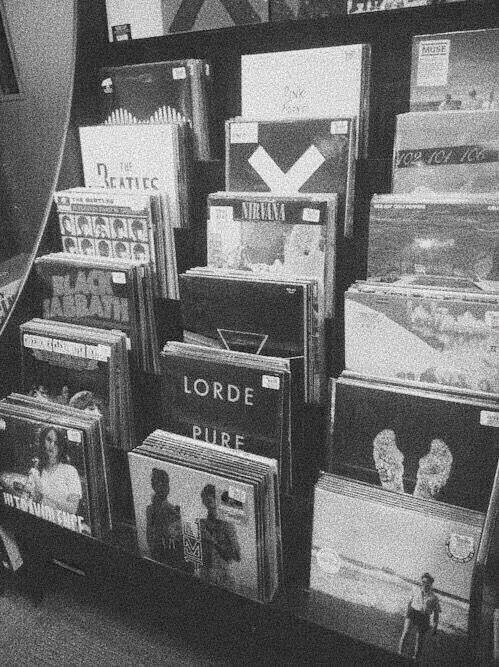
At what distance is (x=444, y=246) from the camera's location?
1.17 m

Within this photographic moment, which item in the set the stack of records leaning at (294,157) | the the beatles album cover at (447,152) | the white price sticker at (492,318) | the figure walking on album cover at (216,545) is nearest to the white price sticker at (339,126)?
the stack of records leaning at (294,157)

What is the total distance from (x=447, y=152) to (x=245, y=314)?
1.86 feet

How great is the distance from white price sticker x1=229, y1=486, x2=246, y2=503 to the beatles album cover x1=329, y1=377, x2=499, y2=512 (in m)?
0.23

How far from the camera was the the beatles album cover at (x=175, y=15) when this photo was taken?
1383mm

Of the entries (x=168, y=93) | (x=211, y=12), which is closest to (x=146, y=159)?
(x=168, y=93)

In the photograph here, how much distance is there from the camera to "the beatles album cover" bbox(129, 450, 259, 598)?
1.28 m

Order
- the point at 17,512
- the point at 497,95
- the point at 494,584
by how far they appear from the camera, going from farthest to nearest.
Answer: the point at 17,512 < the point at 494,584 < the point at 497,95

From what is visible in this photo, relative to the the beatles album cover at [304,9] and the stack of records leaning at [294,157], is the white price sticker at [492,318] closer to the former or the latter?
the stack of records leaning at [294,157]

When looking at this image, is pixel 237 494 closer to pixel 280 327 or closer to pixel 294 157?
pixel 280 327

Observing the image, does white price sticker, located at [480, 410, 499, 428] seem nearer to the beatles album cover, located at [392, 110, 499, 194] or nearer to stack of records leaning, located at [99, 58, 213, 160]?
the beatles album cover, located at [392, 110, 499, 194]

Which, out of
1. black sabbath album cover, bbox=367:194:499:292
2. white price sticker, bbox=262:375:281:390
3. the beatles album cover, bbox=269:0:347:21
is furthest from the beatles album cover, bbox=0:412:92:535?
the beatles album cover, bbox=269:0:347:21

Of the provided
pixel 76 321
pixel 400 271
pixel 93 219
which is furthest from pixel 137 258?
pixel 400 271

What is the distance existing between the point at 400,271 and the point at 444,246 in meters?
0.11

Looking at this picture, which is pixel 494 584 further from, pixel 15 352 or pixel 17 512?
pixel 15 352
